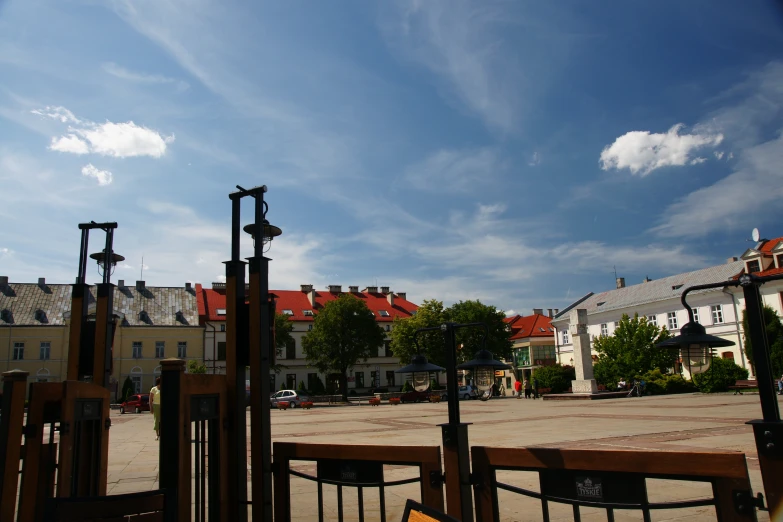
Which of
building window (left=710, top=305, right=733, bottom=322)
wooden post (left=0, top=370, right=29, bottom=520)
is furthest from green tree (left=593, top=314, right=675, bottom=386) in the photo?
wooden post (left=0, top=370, right=29, bottom=520)

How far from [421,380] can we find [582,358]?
112ft

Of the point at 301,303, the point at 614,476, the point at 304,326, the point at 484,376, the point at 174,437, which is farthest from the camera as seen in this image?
the point at 301,303

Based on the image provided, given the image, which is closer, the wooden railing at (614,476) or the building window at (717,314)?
the wooden railing at (614,476)

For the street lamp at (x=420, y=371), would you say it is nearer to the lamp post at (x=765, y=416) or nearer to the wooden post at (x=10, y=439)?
the lamp post at (x=765, y=416)

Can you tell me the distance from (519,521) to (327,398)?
43109mm

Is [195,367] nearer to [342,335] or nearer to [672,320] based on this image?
[342,335]

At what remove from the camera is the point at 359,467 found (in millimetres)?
4172

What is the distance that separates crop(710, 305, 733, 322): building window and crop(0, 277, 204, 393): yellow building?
44.8 m

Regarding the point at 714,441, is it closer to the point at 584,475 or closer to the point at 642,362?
the point at 584,475

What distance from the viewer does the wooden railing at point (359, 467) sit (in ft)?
12.8

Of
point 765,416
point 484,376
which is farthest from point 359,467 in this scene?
point 765,416

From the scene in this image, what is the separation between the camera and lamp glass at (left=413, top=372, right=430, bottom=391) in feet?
17.9

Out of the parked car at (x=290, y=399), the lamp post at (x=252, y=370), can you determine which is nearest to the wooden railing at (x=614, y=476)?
the lamp post at (x=252, y=370)

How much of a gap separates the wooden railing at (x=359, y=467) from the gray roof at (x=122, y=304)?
166 feet
